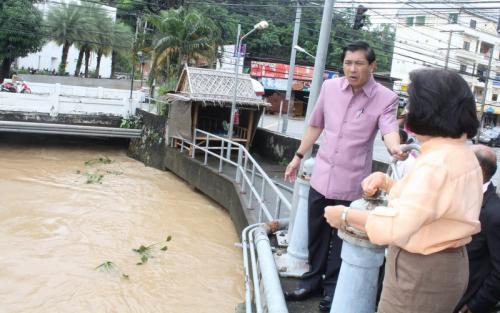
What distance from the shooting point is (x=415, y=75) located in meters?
1.63

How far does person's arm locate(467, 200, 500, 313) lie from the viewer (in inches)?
86.5

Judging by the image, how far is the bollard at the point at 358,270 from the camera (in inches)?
78.0

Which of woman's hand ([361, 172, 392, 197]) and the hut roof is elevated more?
the hut roof

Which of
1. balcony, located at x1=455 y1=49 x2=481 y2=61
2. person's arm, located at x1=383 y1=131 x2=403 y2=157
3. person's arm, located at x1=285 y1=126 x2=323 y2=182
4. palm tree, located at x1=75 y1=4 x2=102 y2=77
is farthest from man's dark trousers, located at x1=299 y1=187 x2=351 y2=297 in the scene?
balcony, located at x1=455 y1=49 x2=481 y2=61

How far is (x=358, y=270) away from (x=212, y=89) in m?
10.9

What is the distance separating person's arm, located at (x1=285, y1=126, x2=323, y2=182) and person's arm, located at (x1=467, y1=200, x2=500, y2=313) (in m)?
1.27

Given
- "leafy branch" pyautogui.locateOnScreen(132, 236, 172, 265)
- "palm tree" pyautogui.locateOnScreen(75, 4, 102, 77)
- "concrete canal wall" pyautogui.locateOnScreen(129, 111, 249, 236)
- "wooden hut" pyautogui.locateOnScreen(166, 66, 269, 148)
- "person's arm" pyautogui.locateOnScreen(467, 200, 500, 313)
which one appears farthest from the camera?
"palm tree" pyautogui.locateOnScreen(75, 4, 102, 77)

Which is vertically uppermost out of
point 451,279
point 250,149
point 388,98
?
point 388,98

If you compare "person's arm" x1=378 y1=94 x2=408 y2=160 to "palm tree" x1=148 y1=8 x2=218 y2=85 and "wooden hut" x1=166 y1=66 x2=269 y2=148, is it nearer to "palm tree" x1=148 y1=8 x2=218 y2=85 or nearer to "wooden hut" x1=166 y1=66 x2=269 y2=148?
"wooden hut" x1=166 y1=66 x2=269 y2=148

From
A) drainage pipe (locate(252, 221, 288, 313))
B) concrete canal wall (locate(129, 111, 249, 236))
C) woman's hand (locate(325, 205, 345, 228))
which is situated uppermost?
woman's hand (locate(325, 205, 345, 228))

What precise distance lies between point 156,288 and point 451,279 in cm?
543

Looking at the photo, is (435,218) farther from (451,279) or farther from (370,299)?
(370,299)

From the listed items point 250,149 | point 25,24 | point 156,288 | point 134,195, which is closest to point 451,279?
point 156,288

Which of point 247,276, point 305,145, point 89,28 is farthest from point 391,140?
point 89,28
